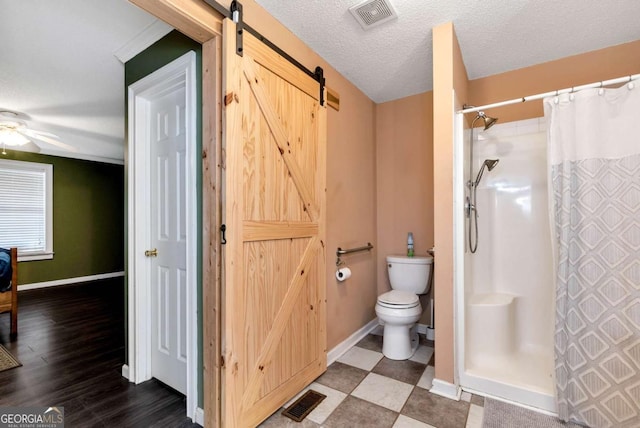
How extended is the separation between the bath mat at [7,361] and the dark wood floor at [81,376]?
0.04m

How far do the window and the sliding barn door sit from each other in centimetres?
550

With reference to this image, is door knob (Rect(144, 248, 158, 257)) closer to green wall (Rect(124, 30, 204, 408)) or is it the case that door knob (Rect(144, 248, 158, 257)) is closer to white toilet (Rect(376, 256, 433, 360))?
green wall (Rect(124, 30, 204, 408))

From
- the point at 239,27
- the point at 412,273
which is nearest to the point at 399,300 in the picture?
the point at 412,273

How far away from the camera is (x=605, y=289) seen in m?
1.54

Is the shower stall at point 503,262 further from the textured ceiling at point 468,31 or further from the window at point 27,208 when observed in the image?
the window at point 27,208

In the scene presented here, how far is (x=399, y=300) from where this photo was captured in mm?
2359

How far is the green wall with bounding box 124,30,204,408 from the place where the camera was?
163 cm

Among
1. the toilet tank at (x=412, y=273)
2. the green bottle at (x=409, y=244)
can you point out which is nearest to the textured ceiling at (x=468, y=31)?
the green bottle at (x=409, y=244)

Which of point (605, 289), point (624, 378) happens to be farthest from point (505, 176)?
point (624, 378)

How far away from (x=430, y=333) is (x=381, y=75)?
237 centimetres

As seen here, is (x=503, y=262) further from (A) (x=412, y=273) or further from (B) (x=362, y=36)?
(B) (x=362, y=36)

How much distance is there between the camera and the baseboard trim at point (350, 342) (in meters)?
2.34

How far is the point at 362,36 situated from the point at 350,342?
2.40m

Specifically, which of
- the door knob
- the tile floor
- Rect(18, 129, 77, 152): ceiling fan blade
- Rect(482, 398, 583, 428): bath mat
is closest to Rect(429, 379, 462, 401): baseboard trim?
the tile floor
